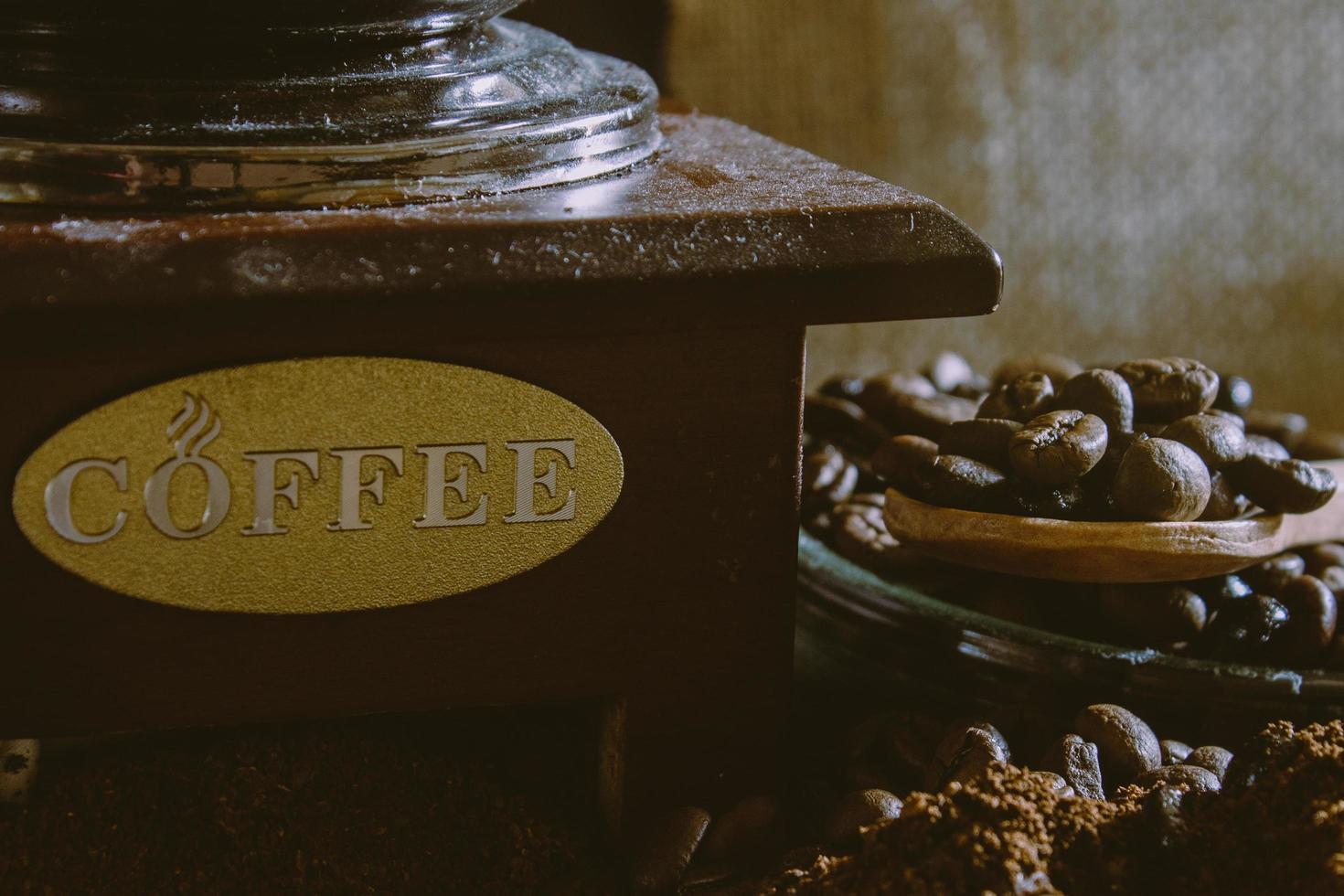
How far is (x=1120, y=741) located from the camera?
3.20 feet

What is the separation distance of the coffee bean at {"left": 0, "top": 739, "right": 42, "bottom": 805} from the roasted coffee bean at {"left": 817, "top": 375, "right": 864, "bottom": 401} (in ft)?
2.85

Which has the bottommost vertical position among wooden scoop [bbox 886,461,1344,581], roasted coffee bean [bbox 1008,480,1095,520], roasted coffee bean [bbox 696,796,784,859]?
roasted coffee bean [bbox 696,796,784,859]

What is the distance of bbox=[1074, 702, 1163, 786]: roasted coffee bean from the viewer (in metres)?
0.97

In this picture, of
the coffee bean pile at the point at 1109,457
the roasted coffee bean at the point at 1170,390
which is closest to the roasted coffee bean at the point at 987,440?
the coffee bean pile at the point at 1109,457

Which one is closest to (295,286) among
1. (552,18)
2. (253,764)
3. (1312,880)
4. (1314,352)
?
(253,764)

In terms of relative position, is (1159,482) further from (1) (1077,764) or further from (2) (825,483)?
(2) (825,483)

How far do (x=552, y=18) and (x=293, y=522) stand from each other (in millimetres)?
1077

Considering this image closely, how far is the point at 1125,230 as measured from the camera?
81.7 inches

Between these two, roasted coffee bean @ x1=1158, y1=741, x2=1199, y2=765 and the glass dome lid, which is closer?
the glass dome lid

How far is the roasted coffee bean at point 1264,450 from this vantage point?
112cm

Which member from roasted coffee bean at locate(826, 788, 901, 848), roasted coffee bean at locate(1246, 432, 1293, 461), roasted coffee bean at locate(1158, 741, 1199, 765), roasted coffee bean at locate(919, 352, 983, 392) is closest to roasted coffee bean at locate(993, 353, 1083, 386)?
roasted coffee bean at locate(919, 352, 983, 392)

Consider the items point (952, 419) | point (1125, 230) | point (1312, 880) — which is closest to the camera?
point (1312, 880)

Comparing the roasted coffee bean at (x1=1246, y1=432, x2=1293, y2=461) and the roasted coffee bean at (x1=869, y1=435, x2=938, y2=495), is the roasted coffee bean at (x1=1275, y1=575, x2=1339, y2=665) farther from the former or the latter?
the roasted coffee bean at (x1=869, y1=435, x2=938, y2=495)

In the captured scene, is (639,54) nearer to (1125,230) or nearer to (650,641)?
(1125,230)
